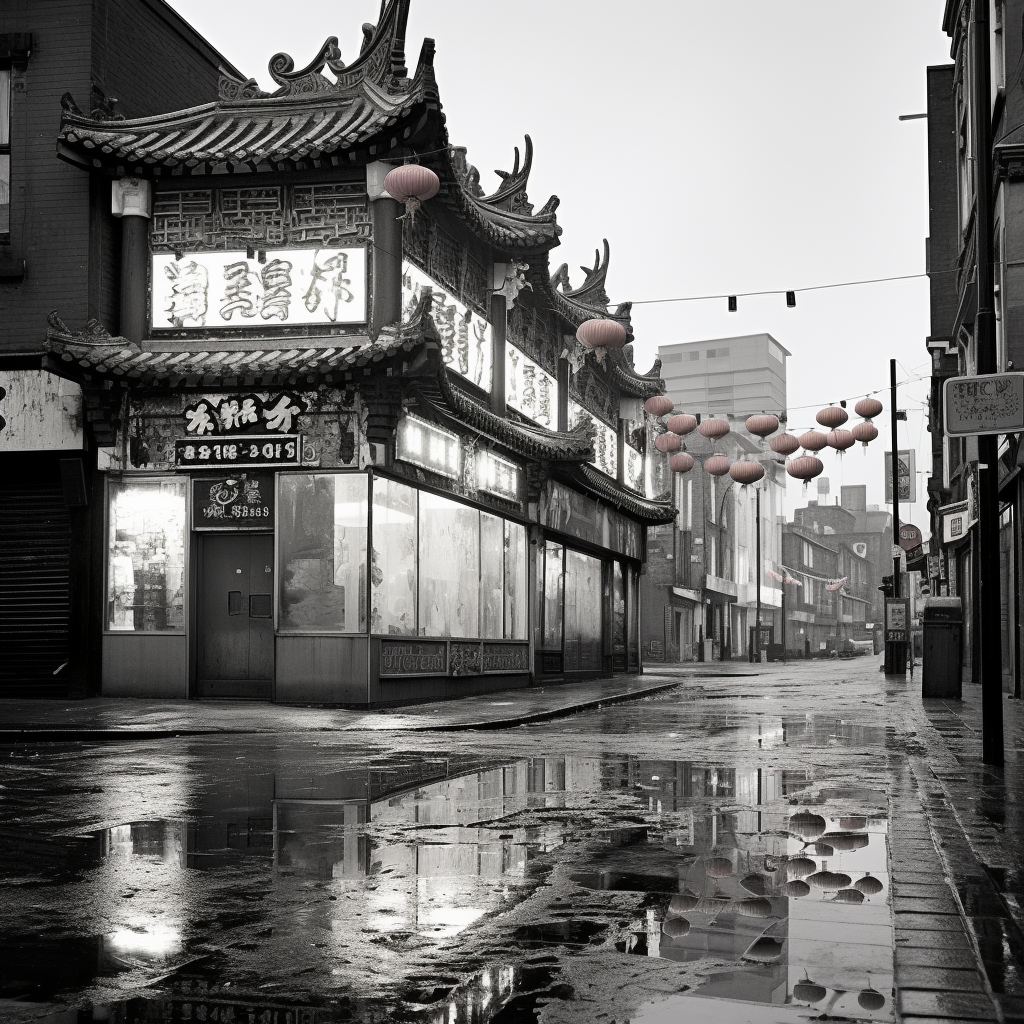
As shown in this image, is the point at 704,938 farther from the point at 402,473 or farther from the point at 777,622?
the point at 777,622

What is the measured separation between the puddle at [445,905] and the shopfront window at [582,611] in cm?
2353

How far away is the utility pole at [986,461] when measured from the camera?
37.2 feet

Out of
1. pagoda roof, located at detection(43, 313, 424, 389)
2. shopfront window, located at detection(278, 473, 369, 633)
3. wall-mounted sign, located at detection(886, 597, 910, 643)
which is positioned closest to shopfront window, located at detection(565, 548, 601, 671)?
wall-mounted sign, located at detection(886, 597, 910, 643)

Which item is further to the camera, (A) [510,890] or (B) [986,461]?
(B) [986,461]

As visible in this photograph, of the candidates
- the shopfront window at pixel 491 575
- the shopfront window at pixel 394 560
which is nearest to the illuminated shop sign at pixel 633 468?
→ the shopfront window at pixel 491 575


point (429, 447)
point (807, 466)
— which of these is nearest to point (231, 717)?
point (429, 447)

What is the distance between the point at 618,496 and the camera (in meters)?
36.1

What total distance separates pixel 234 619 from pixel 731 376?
111 meters

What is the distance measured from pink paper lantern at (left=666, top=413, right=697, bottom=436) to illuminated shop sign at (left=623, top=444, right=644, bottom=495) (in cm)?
779

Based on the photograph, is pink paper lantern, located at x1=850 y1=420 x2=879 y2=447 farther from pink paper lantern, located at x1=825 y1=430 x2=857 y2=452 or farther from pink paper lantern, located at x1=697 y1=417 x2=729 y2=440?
pink paper lantern, located at x1=697 y1=417 x2=729 y2=440

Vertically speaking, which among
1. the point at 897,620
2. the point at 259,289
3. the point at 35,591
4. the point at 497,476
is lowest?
the point at 897,620

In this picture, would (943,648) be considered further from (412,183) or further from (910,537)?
(910,537)

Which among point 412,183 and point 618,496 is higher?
point 412,183

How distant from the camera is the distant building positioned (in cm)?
12662
